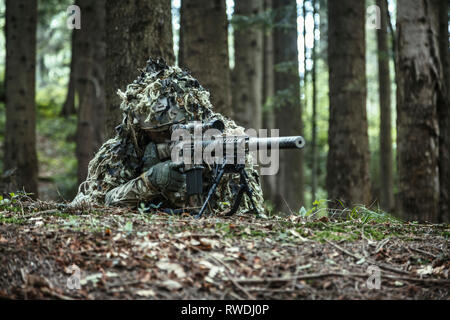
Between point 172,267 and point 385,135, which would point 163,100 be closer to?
point 172,267

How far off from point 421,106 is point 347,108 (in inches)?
99.6

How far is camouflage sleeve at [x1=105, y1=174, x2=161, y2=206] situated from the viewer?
15.3ft

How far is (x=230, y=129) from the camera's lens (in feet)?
16.6

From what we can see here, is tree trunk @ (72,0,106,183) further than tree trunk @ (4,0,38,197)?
Yes

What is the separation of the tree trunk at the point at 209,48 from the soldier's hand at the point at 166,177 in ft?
9.88

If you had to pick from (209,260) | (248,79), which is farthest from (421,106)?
(248,79)

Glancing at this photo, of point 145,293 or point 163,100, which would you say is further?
point 163,100

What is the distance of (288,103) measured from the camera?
13734 millimetres

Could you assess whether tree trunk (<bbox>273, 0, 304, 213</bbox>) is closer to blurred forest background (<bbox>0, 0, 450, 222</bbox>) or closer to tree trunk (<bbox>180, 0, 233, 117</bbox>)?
blurred forest background (<bbox>0, 0, 450, 222</bbox>)

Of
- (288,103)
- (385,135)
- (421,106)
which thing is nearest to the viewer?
(421,106)

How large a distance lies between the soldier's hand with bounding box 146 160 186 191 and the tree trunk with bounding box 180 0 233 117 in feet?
9.88

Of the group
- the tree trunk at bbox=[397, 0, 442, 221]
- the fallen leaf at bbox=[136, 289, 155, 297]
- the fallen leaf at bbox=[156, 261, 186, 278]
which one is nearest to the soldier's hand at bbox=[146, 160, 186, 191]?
the fallen leaf at bbox=[156, 261, 186, 278]

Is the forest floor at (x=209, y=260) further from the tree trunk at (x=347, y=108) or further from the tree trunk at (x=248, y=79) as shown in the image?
the tree trunk at (x=248, y=79)

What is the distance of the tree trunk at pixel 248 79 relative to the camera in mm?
11242
